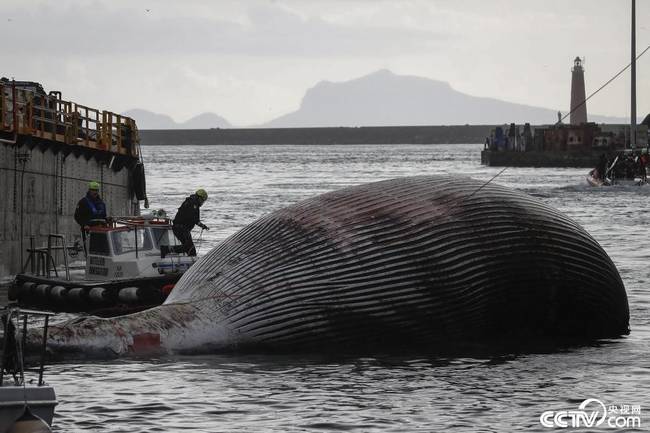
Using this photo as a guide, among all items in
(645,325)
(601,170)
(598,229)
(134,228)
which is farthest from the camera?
(601,170)

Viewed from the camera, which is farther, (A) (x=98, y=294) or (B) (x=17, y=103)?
(B) (x=17, y=103)

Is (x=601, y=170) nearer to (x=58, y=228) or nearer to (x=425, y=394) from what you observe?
(x=58, y=228)

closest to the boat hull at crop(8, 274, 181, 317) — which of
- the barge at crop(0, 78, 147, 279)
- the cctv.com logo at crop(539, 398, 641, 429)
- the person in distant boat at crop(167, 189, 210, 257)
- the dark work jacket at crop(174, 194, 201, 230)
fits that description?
the person in distant boat at crop(167, 189, 210, 257)

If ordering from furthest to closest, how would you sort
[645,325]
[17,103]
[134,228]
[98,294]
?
[17,103] → [134,228] → [98,294] → [645,325]

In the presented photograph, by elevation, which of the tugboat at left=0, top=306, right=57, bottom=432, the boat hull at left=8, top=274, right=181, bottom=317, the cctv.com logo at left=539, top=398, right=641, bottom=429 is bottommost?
the cctv.com logo at left=539, top=398, right=641, bottom=429

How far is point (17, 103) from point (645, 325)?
16.5 metres

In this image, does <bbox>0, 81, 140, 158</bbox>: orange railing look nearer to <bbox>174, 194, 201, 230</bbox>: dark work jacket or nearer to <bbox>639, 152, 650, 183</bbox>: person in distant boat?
<bbox>174, 194, 201, 230</bbox>: dark work jacket

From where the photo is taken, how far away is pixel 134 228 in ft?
77.8

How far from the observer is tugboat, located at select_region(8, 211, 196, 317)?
2190 cm

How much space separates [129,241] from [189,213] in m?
1.35

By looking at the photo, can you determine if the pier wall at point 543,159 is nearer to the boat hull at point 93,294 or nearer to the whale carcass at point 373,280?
the boat hull at point 93,294

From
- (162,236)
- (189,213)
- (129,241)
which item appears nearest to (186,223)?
(189,213)

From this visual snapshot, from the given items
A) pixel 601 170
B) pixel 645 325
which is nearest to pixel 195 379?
pixel 645 325

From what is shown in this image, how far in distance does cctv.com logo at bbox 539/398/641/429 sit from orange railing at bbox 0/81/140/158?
17.9m
